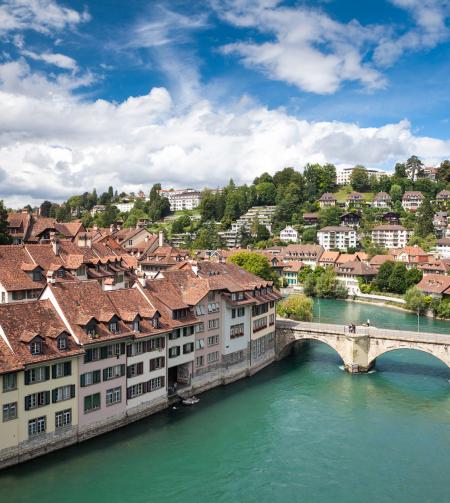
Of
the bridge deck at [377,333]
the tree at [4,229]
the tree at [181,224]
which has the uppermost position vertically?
the tree at [181,224]

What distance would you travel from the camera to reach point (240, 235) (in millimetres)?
171875

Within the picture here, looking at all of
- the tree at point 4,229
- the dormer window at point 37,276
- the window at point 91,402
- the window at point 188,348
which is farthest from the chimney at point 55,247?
the window at point 91,402

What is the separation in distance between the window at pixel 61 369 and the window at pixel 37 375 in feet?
1.45

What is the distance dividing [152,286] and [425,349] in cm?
2684

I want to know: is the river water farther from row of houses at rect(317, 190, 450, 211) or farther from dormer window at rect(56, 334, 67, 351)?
row of houses at rect(317, 190, 450, 211)

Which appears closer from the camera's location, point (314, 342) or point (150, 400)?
point (150, 400)

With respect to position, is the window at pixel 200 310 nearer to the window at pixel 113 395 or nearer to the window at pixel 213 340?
the window at pixel 213 340

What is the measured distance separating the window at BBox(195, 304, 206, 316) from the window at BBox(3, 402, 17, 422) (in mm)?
19196

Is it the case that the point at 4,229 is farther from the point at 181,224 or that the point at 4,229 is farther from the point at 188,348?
the point at 181,224

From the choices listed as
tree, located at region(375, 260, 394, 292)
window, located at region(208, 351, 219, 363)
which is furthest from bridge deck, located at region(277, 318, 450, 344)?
tree, located at region(375, 260, 394, 292)

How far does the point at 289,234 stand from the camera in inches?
6614

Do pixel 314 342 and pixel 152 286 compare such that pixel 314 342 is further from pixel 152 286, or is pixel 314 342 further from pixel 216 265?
pixel 152 286

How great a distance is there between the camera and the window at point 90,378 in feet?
119

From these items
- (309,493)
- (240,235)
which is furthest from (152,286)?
(240,235)
